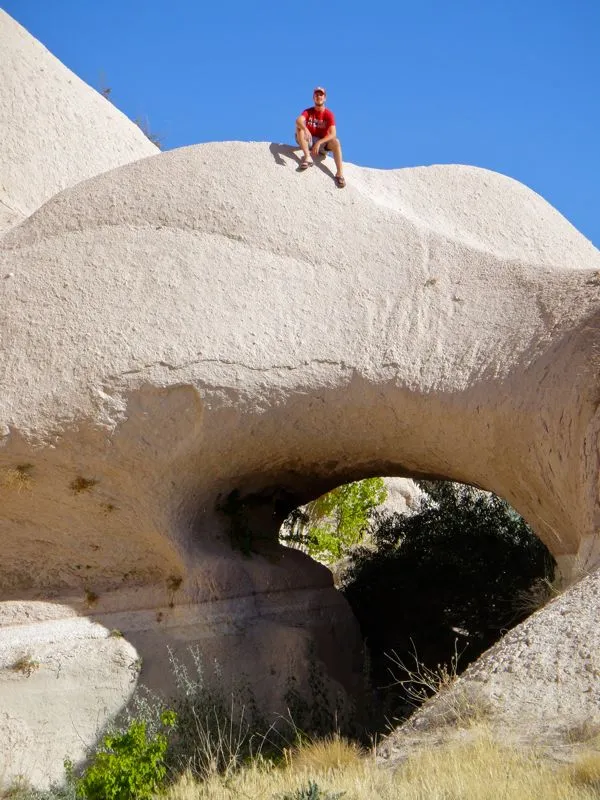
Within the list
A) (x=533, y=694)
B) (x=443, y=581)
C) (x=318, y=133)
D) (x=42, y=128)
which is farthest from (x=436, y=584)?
(x=42, y=128)

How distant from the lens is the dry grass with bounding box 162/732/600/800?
3.74 metres

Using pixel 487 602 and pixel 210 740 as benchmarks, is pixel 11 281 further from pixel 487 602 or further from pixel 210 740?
pixel 487 602

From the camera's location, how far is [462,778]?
12.8 ft

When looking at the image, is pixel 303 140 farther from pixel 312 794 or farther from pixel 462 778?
pixel 462 778

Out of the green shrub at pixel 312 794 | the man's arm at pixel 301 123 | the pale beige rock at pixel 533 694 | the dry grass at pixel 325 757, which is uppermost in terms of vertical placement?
the man's arm at pixel 301 123

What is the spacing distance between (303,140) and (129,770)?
4.28 metres

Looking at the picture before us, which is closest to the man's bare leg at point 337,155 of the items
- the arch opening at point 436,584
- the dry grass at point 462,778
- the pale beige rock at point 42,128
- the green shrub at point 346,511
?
the pale beige rock at point 42,128

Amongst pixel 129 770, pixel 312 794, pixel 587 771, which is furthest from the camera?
pixel 129 770

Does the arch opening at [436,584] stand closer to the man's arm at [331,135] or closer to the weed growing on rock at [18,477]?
the weed growing on rock at [18,477]

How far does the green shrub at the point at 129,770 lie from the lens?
5562 millimetres

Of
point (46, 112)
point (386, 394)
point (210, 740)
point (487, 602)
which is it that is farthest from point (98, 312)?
point (487, 602)

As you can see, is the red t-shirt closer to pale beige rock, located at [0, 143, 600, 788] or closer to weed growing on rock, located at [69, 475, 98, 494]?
pale beige rock, located at [0, 143, 600, 788]

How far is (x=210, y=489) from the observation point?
23.4ft

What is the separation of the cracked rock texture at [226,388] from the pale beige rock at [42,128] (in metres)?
2.10
